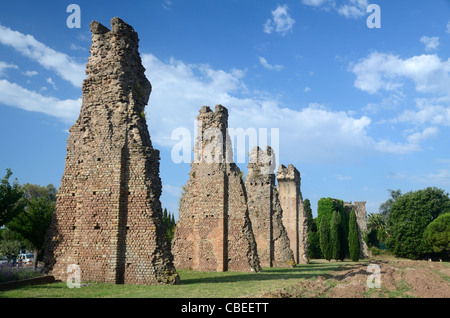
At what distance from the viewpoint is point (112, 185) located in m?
12.7

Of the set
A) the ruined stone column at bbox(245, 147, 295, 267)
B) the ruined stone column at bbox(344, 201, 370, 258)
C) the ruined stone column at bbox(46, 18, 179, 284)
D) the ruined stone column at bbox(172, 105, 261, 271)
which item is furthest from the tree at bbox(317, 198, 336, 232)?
the ruined stone column at bbox(46, 18, 179, 284)

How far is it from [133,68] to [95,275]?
723 centimetres

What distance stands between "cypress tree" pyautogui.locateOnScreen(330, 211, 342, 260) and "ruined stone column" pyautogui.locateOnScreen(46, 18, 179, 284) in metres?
30.8

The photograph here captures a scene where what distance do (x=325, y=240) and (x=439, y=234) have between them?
416 inches

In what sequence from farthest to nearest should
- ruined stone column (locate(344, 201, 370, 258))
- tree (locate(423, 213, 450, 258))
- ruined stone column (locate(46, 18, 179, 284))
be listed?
ruined stone column (locate(344, 201, 370, 258)) < tree (locate(423, 213, 450, 258)) < ruined stone column (locate(46, 18, 179, 284))

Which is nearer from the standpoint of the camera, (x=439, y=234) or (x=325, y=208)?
(x=439, y=234)

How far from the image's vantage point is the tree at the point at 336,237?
39.8 metres

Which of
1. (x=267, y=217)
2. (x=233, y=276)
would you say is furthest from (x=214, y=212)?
(x=267, y=217)

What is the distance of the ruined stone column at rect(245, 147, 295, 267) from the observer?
26469mm

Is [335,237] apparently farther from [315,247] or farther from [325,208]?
[325,208]

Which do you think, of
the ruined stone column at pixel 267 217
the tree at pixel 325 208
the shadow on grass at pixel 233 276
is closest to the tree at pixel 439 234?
the tree at pixel 325 208

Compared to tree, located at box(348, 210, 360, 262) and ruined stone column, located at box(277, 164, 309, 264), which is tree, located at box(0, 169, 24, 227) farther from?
tree, located at box(348, 210, 360, 262)

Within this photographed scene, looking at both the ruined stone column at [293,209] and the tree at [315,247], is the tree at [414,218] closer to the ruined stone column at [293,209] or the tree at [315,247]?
the tree at [315,247]

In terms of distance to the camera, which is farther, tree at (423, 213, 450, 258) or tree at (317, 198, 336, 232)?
tree at (317, 198, 336, 232)
